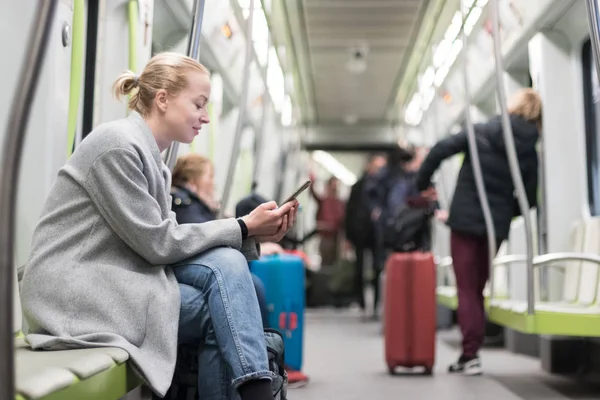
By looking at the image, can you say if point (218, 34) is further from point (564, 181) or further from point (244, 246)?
point (244, 246)

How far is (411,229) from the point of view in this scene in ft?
17.4

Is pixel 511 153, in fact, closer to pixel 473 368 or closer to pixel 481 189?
pixel 481 189

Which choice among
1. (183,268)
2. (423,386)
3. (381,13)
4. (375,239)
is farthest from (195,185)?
(375,239)

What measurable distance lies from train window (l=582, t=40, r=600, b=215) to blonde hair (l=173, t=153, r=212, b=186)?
2.84 metres

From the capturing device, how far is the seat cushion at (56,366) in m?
1.50

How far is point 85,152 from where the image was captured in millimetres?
2168

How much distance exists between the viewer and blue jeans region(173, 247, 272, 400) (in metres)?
2.16

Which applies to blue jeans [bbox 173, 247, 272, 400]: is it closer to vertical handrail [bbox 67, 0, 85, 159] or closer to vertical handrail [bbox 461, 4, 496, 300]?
vertical handrail [bbox 67, 0, 85, 159]

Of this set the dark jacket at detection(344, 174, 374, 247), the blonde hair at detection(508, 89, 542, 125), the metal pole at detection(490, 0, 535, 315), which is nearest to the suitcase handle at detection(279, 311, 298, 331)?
the metal pole at detection(490, 0, 535, 315)

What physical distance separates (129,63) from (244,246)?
156 cm

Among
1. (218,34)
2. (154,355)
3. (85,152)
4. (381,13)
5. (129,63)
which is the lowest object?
(154,355)

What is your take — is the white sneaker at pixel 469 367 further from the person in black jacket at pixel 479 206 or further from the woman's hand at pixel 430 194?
the woman's hand at pixel 430 194

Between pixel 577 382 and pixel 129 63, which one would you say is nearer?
pixel 129 63

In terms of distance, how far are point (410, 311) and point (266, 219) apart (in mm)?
2763
